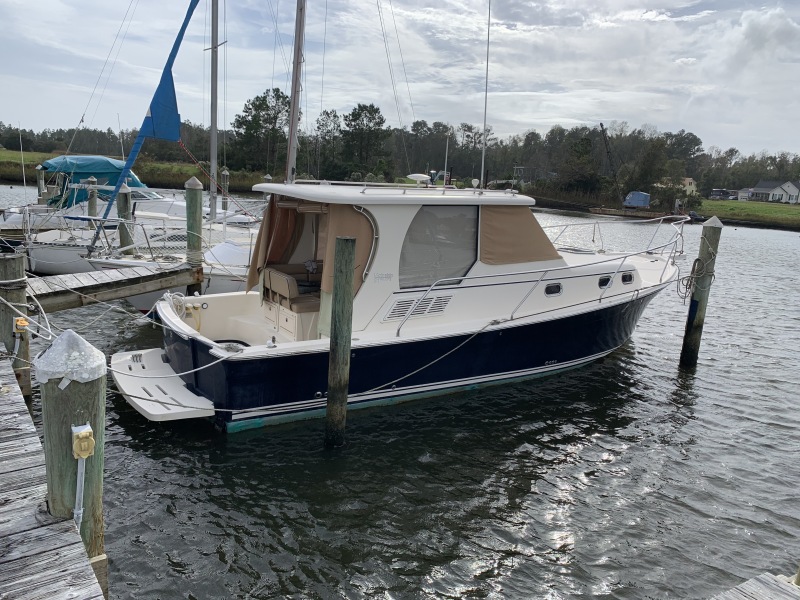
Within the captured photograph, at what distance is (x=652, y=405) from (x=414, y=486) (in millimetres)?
4494

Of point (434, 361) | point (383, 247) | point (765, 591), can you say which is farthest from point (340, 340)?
point (765, 591)

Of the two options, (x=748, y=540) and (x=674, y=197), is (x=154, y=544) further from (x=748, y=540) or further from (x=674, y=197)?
(x=674, y=197)

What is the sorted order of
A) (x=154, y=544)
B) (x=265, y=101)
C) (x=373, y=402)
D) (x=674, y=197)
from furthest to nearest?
(x=674, y=197), (x=265, y=101), (x=373, y=402), (x=154, y=544)

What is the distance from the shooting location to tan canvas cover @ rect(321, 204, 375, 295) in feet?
22.5

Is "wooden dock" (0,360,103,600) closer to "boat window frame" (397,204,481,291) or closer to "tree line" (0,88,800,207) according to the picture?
"boat window frame" (397,204,481,291)

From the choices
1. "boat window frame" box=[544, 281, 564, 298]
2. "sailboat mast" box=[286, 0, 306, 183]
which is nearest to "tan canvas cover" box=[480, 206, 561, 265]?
"boat window frame" box=[544, 281, 564, 298]

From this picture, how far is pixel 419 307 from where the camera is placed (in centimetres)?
748

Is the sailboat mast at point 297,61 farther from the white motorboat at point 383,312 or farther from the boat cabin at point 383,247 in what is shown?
the white motorboat at point 383,312

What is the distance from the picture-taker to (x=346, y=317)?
243 inches

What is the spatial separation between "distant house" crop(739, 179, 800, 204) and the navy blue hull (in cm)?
10028

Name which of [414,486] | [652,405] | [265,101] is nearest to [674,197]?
[265,101]

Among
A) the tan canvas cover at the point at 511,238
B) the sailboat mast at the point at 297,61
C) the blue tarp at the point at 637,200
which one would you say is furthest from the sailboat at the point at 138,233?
the blue tarp at the point at 637,200

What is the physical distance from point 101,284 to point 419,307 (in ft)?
15.9

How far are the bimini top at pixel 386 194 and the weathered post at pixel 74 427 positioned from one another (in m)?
3.78
